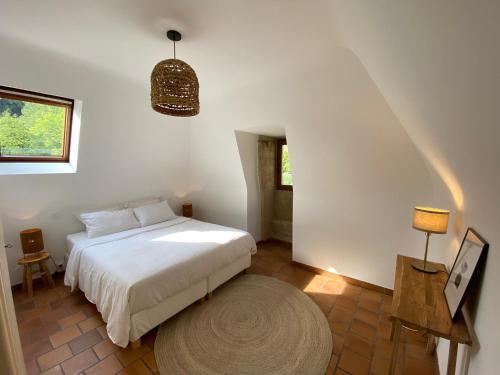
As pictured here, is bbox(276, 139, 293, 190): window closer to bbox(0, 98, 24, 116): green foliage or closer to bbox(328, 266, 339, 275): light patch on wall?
bbox(328, 266, 339, 275): light patch on wall

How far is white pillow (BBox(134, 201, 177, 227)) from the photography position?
3.09m

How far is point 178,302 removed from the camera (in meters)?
1.99

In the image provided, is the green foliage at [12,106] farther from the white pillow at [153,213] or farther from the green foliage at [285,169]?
the green foliage at [285,169]

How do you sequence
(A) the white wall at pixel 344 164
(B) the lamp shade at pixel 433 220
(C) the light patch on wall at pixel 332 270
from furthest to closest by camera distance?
1. (C) the light patch on wall at pixel 332 270
2. (A) the white wall at pixel 344 164
3. (B) the lamp shade at pixel 433 220

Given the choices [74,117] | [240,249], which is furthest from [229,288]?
[74,117]

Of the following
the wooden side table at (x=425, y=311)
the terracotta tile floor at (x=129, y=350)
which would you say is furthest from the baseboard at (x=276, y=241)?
the wooden side table at (x=425, y=311)

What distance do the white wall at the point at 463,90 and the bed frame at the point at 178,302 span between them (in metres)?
1.89

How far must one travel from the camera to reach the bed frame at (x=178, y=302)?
169 cm

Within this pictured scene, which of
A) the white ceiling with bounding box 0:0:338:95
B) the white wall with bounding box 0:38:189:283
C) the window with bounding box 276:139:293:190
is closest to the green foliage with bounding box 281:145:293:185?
the window with bounding box 276:139:293:190

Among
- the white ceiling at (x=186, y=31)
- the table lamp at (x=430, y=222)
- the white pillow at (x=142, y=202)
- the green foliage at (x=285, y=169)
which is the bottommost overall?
the white pillow at (x=142, y=202)

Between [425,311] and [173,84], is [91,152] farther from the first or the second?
[425,311]

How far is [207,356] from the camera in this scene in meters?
1.66

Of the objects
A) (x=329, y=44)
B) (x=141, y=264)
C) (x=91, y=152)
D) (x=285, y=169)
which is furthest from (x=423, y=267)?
(x=91, y=152)

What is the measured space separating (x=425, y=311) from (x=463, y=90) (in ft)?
3.51
